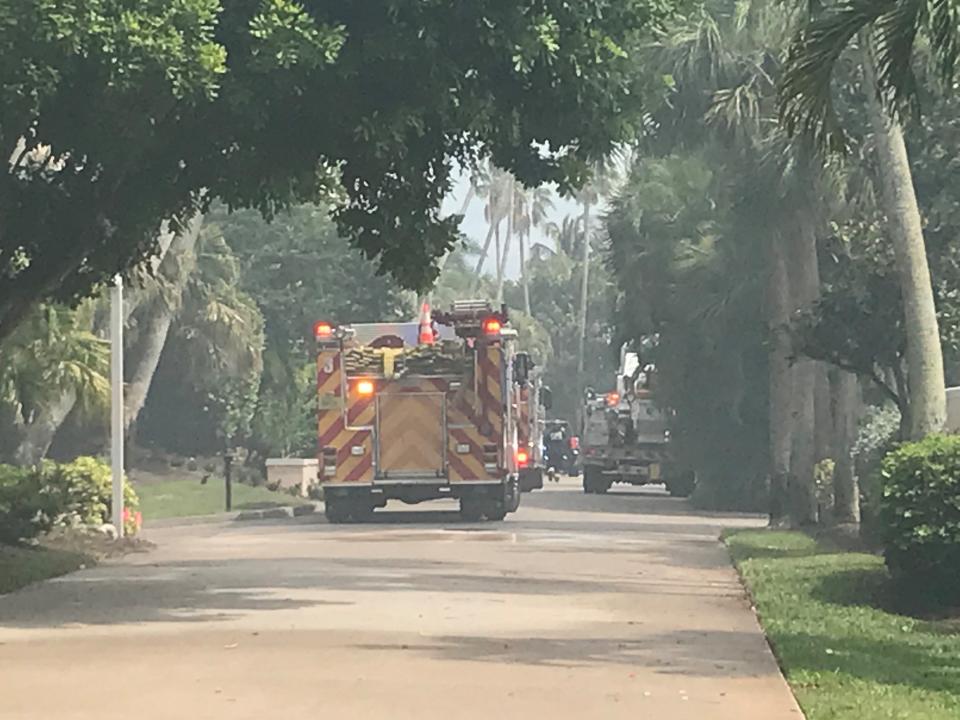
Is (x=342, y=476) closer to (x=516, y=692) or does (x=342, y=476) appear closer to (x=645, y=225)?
(x=645, y=225)

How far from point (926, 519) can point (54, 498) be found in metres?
10.6

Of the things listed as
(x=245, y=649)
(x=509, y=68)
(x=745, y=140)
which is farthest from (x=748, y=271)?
(x=245, y=649)

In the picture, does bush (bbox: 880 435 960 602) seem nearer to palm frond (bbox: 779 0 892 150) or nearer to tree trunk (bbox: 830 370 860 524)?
palm frond (bbox: 779 0 892 150)

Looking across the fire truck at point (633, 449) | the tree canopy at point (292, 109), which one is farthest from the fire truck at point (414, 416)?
the fire truck at point (633, 449)

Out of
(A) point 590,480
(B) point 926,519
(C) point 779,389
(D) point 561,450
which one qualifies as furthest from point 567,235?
(B) point 926,519

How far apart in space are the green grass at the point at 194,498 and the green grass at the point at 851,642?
17.0m

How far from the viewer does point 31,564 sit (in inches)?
747

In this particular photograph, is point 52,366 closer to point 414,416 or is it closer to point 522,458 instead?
point 414,416

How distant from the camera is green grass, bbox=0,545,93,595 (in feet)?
57.2

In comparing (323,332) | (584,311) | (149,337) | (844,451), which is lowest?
(844,451)

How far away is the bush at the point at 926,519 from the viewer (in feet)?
50.0

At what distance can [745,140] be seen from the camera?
29.8 m

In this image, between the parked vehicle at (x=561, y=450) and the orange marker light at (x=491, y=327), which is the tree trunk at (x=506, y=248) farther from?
the orange marker light at (x=491, y=327)

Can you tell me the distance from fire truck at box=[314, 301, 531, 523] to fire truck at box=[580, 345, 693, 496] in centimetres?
1986
